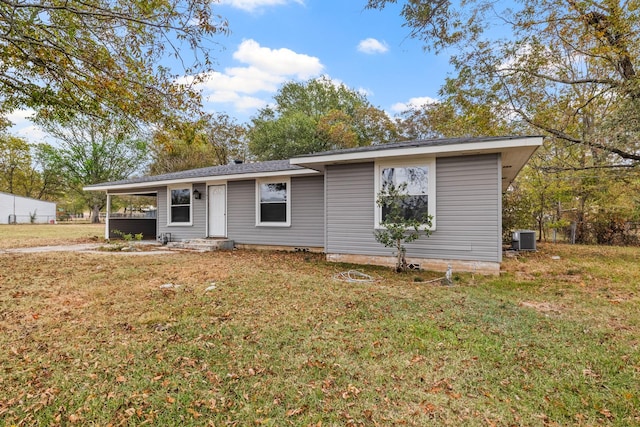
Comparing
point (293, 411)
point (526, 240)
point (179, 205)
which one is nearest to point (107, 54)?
point (179, 205)

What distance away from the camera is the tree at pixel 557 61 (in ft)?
22.9

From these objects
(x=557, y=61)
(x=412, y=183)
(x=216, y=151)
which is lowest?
(x=412, y=183)

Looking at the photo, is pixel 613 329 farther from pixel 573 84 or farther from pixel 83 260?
pixel 83 260

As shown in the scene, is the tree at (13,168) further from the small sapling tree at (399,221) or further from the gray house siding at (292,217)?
the small sapling tree at (399,221)

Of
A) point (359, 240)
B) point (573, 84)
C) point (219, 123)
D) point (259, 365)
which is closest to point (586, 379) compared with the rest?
point (259, 365)

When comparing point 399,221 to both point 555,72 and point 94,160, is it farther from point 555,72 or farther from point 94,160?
point 94,160

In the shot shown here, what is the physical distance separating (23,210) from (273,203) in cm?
3508

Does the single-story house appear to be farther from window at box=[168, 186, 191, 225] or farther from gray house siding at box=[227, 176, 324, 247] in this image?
window at box=[168, 186, 191, 225]

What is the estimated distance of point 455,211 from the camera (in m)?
6.36

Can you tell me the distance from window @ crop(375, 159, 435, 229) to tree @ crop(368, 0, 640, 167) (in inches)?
93.8

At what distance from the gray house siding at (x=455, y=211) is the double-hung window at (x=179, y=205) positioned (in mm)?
6488

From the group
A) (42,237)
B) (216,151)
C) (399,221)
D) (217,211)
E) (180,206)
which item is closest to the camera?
(399,221)

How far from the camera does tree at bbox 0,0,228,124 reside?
5699 mm

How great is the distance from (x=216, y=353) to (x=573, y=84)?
37.1 ft
